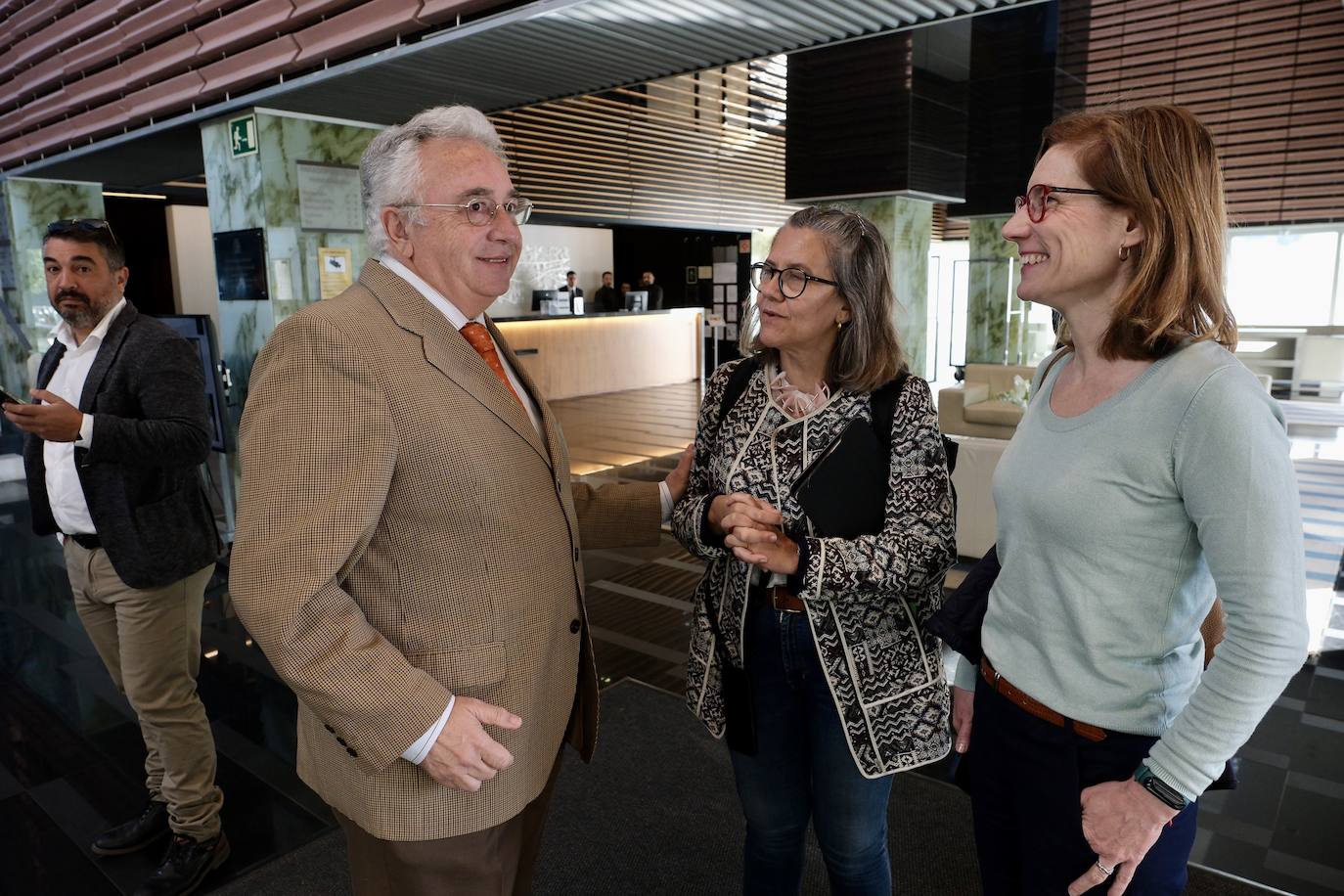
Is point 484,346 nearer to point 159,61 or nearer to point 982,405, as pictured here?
point 159,61

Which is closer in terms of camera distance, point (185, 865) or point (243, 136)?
point (185, 865)

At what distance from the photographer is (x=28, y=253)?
23.6 ft

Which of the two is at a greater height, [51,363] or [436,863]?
[51,363]

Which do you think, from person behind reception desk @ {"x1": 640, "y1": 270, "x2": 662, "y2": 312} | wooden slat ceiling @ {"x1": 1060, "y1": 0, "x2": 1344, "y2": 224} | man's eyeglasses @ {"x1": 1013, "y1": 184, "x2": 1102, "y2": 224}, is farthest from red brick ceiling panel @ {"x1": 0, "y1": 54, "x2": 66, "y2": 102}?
person behind reception desk @ {"x1": 640, "y1": 270, "x2": 662, "y2": 312}

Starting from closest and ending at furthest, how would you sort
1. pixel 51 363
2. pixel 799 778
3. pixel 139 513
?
pixel 799 778, pixel 139 513, pixel 51 363

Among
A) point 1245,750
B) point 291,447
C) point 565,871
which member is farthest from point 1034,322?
point 291,447

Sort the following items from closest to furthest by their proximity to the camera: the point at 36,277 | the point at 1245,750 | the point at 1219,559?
the point at 1219,559 → the point at 1245,750 → the point at 36,277

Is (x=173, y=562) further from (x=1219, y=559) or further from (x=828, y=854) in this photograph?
(x=1219, y=559)

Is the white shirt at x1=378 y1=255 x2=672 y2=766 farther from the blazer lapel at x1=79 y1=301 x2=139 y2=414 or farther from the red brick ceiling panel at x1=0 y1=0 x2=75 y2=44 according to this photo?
the red brick ceiling panel at x1=0 y1=0 x2=75 y2=44

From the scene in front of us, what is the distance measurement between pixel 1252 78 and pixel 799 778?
411 inches

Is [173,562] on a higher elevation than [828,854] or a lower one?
higher

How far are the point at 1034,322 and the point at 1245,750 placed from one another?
9.24 meters

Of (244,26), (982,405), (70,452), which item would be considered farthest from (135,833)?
(982,405)

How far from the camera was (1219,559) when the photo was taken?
40.4 inches
